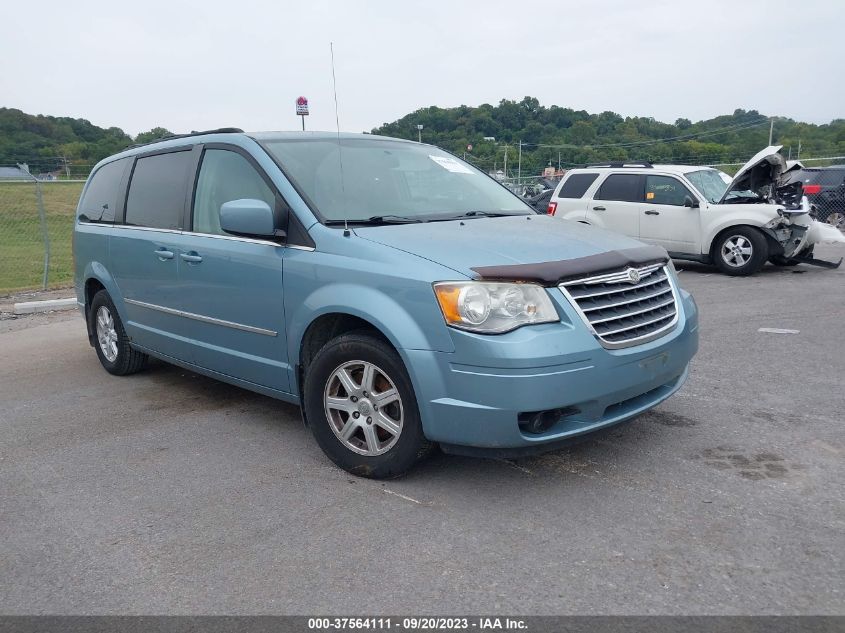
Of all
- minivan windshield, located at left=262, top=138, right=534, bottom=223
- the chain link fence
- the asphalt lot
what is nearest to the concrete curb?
the chain link fence

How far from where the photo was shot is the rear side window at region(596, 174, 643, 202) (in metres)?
12.2

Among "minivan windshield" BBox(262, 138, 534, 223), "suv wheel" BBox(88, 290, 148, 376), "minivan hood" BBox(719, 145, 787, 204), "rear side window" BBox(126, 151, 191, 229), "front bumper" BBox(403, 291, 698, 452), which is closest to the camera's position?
"front bumper" BBox(403, 291, 698, 452)

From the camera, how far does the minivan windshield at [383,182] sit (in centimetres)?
421

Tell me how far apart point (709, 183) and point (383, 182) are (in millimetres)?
9227

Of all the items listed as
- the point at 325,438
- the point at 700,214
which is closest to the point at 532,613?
the point at 325,438

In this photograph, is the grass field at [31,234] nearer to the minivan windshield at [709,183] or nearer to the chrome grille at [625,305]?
the chrome grille at [625,305]

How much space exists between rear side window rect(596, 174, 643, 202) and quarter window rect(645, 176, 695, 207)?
5.7 inches

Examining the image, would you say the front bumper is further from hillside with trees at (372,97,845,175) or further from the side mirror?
hillside with trees at (372,97,845,175)

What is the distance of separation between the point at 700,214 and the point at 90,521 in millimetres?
10274

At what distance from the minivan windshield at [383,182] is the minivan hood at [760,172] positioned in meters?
7.03

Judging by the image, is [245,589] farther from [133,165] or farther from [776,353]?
[776,353]

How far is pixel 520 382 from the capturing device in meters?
3.22

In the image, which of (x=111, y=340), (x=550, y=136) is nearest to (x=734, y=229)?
(x=111, y=340)

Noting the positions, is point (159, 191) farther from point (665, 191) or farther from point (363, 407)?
point (665, 191)
